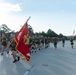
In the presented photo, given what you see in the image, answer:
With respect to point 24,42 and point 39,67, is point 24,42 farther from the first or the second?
point 39,67

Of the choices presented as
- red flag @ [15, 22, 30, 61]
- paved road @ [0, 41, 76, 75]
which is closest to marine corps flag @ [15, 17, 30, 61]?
red flag @ [15, 22, 30, 61]

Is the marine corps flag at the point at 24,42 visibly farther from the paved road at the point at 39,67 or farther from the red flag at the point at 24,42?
the paved road at the point at 39,67

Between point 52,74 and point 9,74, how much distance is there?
1.66 m

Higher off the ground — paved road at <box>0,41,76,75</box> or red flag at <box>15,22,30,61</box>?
red flag at <box>15,22,30,61</box>

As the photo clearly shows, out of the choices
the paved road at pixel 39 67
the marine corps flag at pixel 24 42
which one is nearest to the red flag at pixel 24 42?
the marine corps flag at pixel 24 42

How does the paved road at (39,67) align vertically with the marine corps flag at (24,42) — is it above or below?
below

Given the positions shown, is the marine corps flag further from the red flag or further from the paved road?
the paved road

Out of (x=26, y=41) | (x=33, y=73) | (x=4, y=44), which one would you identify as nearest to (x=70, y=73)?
(x=33, y=73)

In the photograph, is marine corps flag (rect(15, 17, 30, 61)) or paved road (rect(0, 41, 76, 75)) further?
marine corps flag (rect(15, 17, 30, 61))

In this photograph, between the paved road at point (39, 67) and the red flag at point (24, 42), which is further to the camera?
the red flag at point (24, 42)

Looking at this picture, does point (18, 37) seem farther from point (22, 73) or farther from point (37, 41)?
point (37, 41)

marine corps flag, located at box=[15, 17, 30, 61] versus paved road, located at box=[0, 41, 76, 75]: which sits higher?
marine corps flag, located at box=[15, 17, 30, 61]

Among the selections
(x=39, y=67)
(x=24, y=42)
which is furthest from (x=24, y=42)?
(x=39, y=67)

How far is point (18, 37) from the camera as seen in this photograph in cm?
1166
